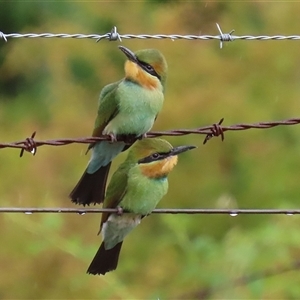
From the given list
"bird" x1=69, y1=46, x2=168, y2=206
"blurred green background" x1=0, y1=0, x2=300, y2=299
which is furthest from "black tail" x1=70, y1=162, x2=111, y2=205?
"blurred green background" x1=0, y1=0, x2=300, y2=299

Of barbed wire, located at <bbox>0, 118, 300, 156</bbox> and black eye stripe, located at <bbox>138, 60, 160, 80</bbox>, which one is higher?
black eye stripe, located at <bbox>138, 60, 160, 80</bbox>

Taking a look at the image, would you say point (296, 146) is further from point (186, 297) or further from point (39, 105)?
point (39, 105)

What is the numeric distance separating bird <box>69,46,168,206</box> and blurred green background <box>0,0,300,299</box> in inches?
54.9

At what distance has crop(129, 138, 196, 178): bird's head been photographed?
2.93 meters

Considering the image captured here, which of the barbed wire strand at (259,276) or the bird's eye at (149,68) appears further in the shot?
the barbed wire strand at (259,276)

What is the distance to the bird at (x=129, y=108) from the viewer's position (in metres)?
3.03

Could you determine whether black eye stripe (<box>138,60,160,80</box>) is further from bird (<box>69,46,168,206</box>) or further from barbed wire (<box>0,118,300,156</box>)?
barbed wire (<box>0,118,300,156</box>)

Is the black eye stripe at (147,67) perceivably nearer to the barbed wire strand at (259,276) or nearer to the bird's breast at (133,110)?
the bird's breast at (133,110)

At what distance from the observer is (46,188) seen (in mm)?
5320

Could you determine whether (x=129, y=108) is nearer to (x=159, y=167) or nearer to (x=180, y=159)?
(x=159, y=167)

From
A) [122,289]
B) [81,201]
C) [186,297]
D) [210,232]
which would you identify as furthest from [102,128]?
[210,232]

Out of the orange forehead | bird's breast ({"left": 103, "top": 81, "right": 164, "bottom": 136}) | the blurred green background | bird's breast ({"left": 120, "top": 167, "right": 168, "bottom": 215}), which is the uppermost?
the blurred green background

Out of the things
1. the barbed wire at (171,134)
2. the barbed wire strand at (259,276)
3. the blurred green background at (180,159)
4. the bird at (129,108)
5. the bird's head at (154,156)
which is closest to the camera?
the barbed wire at (171,134)

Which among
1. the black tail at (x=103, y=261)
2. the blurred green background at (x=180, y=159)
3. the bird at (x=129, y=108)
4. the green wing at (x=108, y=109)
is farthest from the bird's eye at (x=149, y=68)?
the blurred green background at (x=180, y=159)
